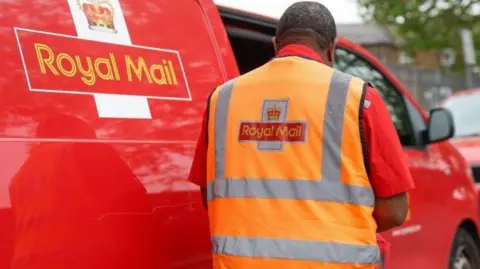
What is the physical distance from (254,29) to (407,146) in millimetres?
1186

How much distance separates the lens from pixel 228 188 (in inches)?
99.7

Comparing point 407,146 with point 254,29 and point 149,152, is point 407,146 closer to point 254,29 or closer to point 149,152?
point 254,29

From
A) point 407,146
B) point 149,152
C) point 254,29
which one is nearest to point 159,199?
point 149,152

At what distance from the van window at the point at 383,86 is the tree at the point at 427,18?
31563 millimetres

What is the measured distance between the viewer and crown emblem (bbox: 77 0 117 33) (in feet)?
8.84

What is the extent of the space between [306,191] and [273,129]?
0.71 ft

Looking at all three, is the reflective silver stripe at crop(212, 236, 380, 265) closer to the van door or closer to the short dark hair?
the van door

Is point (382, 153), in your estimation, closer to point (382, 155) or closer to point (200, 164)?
point (382, 155)

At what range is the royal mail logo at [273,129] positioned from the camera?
2.46 metres

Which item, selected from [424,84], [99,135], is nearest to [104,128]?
[99,135]

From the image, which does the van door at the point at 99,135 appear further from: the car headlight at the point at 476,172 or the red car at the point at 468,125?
the red car at the point at 468,125

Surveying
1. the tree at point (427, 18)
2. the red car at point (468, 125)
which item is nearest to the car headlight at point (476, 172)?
the red car at point (468, 125)

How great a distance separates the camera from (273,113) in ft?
8.23

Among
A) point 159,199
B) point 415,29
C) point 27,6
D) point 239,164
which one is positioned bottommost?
point 415,29
